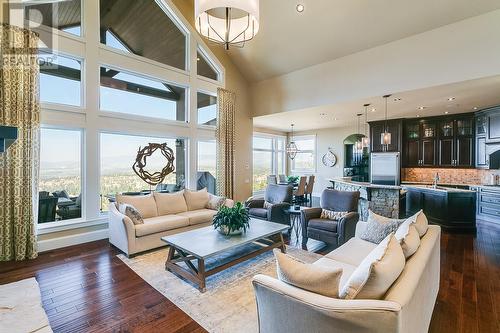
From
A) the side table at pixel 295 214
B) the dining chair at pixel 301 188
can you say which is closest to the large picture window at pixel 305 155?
the dining chair at pixel 301 188

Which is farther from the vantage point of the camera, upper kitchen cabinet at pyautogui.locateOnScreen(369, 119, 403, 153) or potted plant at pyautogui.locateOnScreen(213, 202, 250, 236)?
upper kitchen cabinet at pyautogui.locateOnScreen(369, 119, 403, 153)

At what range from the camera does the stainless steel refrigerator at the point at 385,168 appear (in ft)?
25.0

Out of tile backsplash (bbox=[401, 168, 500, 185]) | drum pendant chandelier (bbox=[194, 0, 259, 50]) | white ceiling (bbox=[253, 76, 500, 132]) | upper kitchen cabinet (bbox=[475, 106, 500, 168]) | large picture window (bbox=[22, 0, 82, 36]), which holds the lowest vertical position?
tile backsplash (bbox=[401, 168, 500, 185])

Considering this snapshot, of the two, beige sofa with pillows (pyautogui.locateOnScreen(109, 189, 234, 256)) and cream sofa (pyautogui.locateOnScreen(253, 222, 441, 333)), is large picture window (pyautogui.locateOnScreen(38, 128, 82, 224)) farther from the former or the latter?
cream sofa (pyautogui.locateOnScreen(253, 222, 441, 333))

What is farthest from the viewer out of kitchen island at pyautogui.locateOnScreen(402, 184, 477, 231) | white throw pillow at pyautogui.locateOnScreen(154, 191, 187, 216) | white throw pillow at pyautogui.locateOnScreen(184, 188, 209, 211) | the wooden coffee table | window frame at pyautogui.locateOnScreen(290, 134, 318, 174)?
window frame at pyautogui.locateOnScreen(290, 134, 318, 174)

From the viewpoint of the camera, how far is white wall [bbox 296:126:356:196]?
387 inches

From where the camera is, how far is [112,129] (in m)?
4.83

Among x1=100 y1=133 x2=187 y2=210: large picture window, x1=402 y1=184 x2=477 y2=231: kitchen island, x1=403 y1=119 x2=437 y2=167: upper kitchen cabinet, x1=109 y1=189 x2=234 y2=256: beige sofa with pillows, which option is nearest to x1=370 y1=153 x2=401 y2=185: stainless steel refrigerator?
x1=403 y1=119 x2=437 y2=167: upper kitchen cabinet

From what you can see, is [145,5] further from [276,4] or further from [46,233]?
[46,233]

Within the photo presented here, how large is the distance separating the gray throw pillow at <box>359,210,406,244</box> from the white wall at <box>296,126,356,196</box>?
7.10 m

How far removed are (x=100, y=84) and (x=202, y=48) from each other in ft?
9.57

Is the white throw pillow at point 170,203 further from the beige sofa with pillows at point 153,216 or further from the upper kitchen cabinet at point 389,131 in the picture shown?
the upper kitchen cabinet at point 389,131

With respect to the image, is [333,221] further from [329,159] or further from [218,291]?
[329,159]

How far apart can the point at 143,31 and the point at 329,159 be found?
26.2 ft
